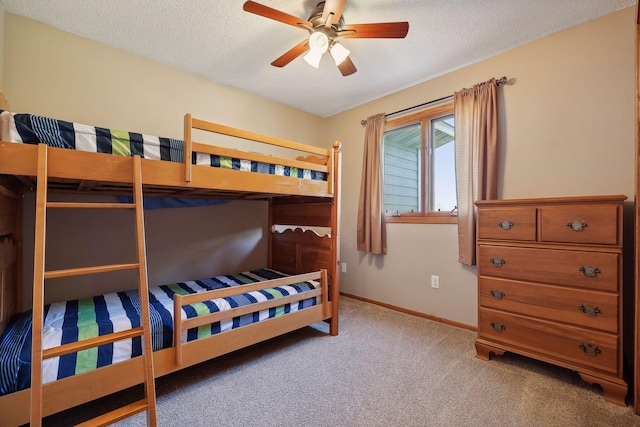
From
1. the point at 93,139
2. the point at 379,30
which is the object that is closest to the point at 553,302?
the point at 379,30

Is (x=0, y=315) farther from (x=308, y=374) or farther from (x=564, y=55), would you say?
(x=564, y=55)

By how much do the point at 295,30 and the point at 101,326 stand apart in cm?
236

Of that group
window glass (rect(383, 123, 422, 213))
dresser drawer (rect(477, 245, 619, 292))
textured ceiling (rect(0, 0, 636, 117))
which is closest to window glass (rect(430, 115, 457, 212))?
window glass (rect(383, 123, 422, 213))

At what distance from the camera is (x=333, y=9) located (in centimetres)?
163

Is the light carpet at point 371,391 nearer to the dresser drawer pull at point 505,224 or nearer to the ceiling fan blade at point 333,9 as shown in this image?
the dresser drawer pull at point 505,224

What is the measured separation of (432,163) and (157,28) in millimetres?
2727

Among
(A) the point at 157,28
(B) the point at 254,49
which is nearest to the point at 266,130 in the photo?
(B) the point at 254,49

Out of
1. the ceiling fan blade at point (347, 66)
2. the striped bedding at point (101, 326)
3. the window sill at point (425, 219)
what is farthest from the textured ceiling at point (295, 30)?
the striped bedding at point (101, 326)

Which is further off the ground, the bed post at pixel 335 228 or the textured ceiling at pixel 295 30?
the textured ceiling at pixel 295 30

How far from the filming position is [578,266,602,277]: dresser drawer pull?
164 centimetres

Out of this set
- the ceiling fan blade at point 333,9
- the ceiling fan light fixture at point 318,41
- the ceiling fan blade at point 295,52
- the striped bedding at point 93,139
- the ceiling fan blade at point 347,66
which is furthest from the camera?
the ceiling fan blade at point 347,66

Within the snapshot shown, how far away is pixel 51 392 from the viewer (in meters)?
1.26

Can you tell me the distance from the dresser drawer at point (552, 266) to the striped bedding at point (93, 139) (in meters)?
1.92

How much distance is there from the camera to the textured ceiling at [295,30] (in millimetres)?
1876
